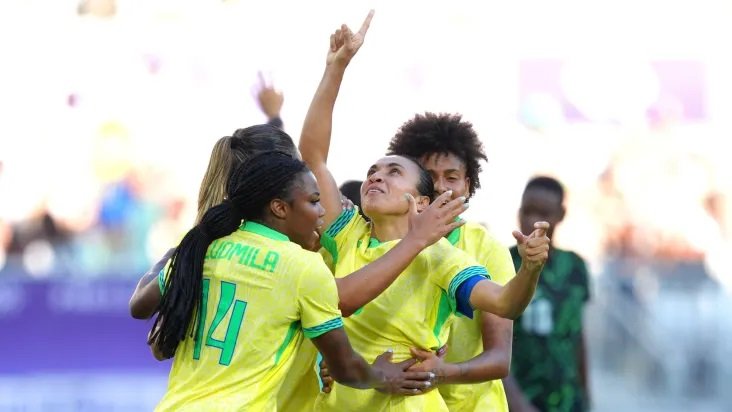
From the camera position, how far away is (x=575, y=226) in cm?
972

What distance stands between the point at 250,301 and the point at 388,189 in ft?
2.39

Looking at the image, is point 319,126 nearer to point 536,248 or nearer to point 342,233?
point 342,233

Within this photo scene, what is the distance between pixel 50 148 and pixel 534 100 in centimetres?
345

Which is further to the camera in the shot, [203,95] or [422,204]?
[203,95]

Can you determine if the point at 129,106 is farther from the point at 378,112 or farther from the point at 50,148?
the point at 378,112

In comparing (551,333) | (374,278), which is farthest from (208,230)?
(551,333)

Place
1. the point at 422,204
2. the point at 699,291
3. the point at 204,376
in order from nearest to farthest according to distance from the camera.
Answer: the point at 204,376, the point at 422,204, the point at 699,291

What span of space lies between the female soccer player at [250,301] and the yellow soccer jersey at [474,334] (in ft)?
2.83

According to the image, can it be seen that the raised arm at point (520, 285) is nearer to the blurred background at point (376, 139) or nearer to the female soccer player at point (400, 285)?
the female soccer player at point (400, 285)

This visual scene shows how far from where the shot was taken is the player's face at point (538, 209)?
6.31 meters

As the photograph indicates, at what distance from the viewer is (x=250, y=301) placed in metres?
3.59

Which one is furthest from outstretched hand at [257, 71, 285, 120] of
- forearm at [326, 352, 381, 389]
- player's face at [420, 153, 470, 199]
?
forearm at [326, 352, 381, 389]

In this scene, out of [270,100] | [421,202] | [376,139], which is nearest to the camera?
[421,202]

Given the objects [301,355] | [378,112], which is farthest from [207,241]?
[378,112]
